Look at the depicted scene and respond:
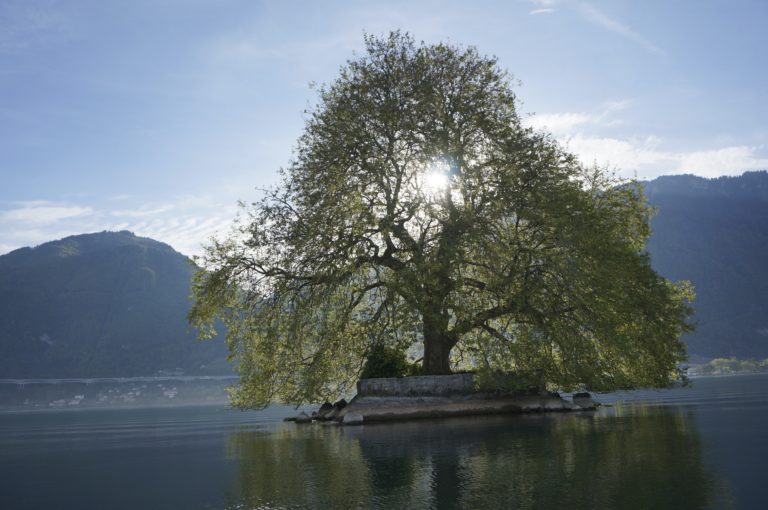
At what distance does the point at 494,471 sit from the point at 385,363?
901 inches

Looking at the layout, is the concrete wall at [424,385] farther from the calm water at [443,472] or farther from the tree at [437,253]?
the calm water at [443,472]

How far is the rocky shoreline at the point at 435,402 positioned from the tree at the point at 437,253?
5.70ft

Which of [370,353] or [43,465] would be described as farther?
[370,353]

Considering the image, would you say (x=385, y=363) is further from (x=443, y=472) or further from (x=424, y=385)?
(x=443, y=472)

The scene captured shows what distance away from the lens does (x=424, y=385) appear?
114 feet

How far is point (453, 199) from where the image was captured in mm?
36750

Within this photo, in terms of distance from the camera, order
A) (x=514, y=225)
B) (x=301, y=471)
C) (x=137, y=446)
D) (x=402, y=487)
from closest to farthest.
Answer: (x=402, y=487)
(x=301, y=471)
(x=137, y=446)
(x=514, y=225)

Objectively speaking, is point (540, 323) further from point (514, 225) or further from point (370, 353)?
point (370, 353)

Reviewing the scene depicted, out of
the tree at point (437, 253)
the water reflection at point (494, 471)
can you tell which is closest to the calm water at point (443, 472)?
the water reflection at point (494, 471)

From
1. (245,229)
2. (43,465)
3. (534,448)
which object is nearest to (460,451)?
(534,448)

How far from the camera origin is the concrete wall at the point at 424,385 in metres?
34.9

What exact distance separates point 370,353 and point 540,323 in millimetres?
10277

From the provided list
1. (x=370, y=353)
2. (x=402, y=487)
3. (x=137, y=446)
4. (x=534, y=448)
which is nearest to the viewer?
(x=402, y=487)

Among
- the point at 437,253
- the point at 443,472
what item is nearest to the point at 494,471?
the point at 443,472
